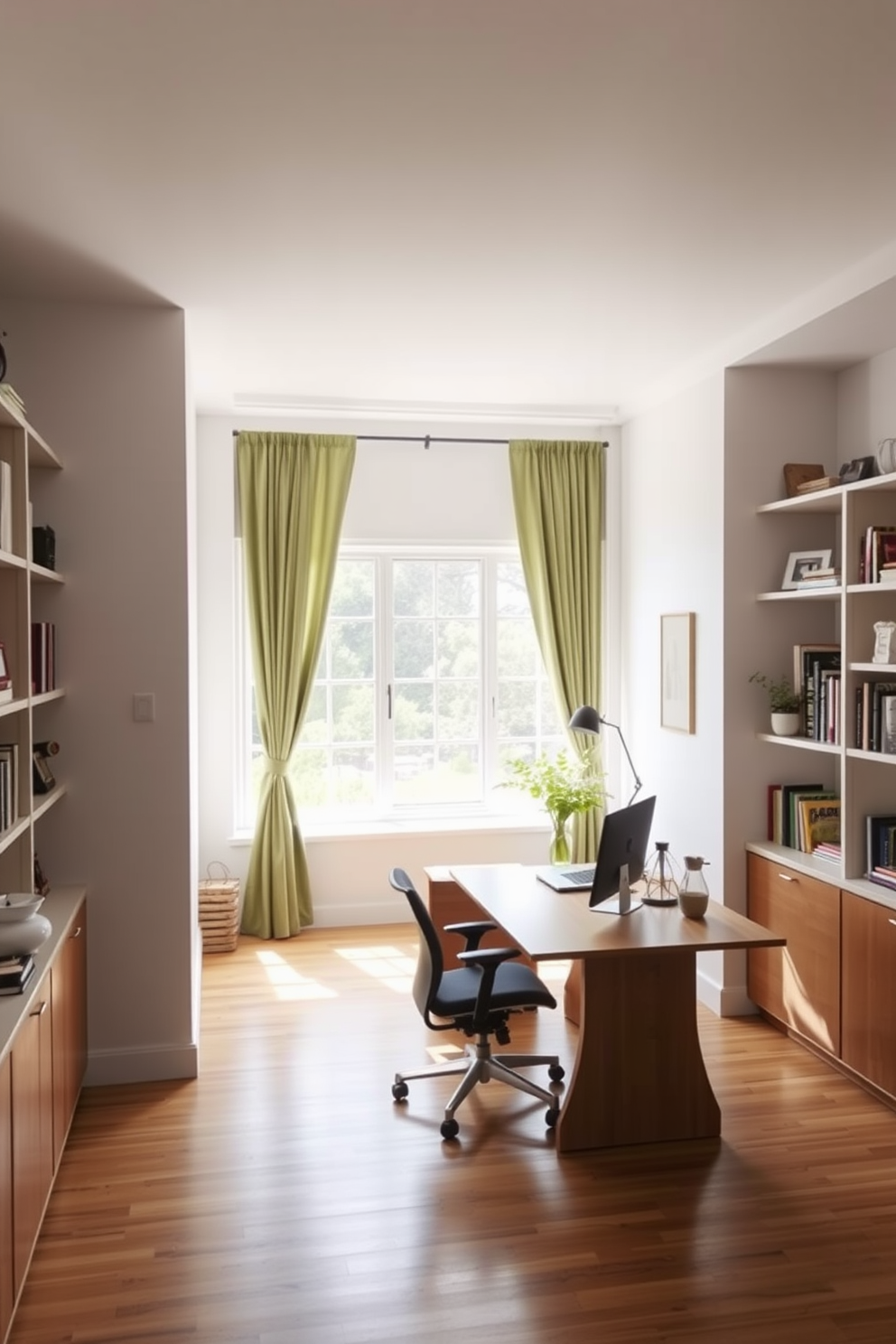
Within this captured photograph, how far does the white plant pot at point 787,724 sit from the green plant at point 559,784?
1437 mm

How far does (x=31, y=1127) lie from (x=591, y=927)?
1.76 meters

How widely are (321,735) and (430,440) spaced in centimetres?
183

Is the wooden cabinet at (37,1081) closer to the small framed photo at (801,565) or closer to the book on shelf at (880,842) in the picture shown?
the book on shelf at (880,842)

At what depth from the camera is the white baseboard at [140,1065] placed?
377 cm

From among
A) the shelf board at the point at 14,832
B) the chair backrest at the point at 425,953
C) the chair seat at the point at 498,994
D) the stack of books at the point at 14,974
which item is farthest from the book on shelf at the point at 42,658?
the chair seat at the point at 498,994

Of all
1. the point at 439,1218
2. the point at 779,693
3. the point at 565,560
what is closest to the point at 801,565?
the point at 779,693

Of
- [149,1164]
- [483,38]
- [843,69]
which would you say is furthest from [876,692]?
[149,1164]

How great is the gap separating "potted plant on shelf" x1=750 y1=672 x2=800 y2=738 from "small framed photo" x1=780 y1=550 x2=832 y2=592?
0.41m

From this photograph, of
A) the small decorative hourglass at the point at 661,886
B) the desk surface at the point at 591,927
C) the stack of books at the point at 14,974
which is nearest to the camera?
the stack of books at the point at 14,974

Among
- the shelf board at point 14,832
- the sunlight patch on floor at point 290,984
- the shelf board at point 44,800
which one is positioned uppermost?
the shelf board at point 44,800

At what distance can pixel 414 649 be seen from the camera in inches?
237

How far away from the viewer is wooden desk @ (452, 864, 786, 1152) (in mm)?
3266

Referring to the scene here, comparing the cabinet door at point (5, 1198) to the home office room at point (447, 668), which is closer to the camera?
the cabinet door at point (5, 1198)

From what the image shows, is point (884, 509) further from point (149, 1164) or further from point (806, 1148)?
point (149, 1164)
